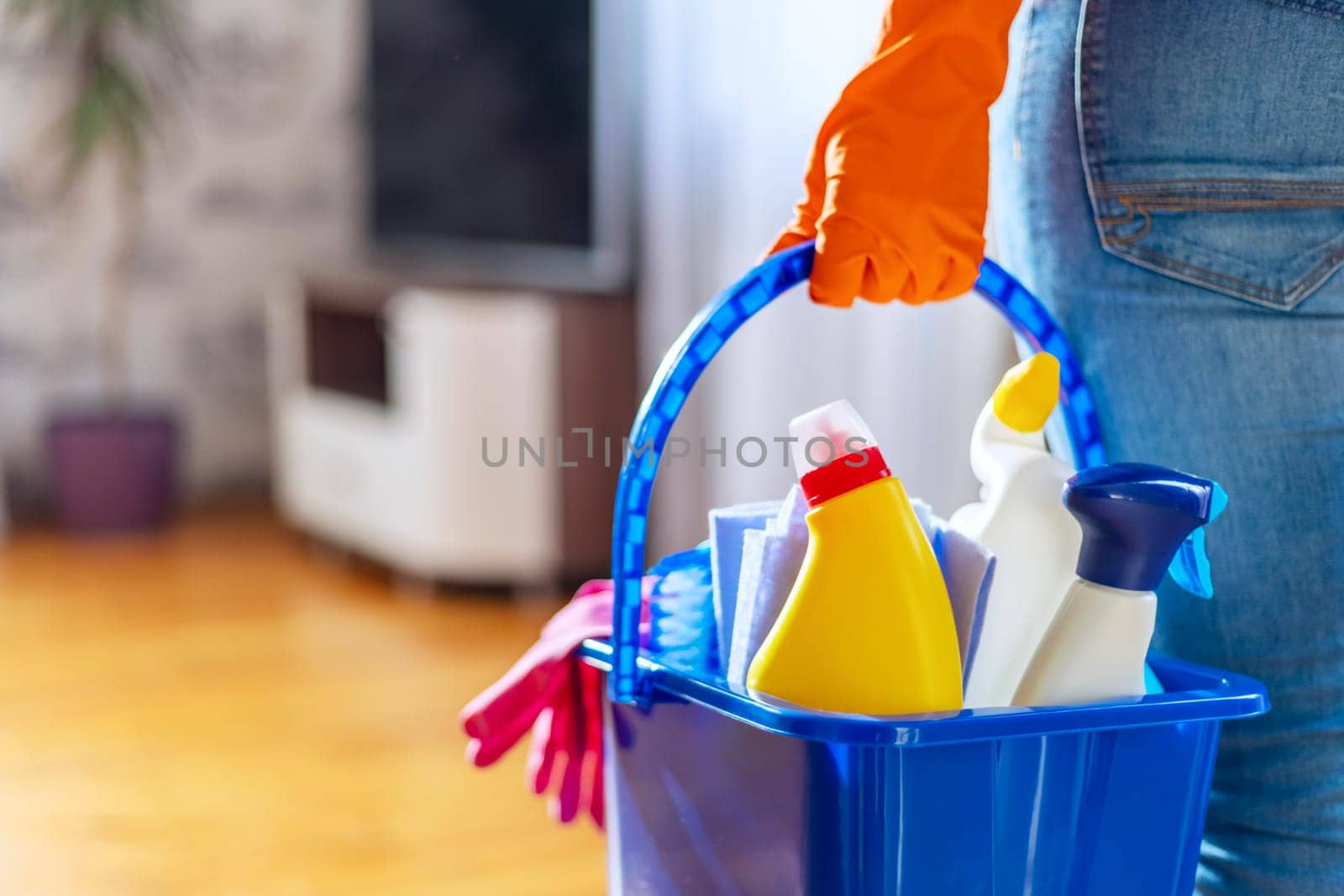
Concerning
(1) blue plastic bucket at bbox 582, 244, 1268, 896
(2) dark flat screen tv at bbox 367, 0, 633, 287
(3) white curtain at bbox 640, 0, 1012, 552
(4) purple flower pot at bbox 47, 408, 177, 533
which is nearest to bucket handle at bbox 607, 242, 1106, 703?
(1) blue plastic bucket at bbox 582, 244, 1268, 896

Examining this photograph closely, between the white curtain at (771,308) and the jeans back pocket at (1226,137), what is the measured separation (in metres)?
0.94

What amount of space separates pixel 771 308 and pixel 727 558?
1273 millimetres

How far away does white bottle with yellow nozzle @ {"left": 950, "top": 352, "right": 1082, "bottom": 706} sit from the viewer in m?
0.76

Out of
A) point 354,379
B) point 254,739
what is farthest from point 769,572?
point 354,379

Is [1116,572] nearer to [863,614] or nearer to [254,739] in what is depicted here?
[863,614]

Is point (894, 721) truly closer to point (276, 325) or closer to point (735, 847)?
point (735, 847)

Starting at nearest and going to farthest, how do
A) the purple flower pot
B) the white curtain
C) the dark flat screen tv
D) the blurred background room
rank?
the blurred background room < the white curtain < the dark flat screen tv < the purple flower pot

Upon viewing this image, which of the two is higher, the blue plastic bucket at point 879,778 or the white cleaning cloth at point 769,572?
the white cleaning cloth at point 769,572

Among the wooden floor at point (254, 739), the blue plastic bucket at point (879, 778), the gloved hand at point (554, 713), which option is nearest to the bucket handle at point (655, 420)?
the blue plastic bucket at point (879, 778)

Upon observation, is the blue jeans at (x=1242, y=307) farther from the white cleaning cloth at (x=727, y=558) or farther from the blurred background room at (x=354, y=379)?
the blurred background room at (x=354, y=379)

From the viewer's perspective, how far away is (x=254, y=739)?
6.06 ft

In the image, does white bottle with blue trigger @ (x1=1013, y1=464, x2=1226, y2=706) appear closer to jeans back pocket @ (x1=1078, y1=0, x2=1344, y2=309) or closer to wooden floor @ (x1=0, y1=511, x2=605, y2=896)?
jeans back pocket @ (x1=1078, y1=0, x2=1344, y2=309)

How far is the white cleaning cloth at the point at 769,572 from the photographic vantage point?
74 cm

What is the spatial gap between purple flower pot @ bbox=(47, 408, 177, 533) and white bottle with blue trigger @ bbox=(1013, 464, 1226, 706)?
265cm
